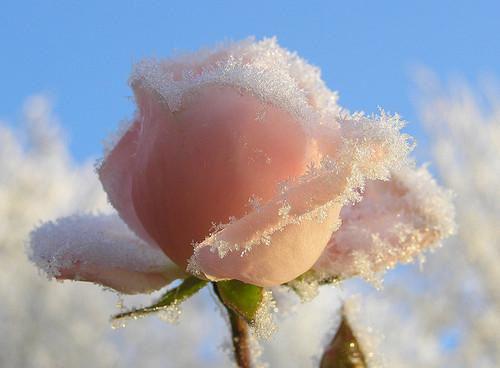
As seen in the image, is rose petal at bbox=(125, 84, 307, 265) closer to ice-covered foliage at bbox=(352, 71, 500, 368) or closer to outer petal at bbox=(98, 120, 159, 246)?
outer petal at bbox=(98, 120, 159, 246)

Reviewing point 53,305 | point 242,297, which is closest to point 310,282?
point 242,297

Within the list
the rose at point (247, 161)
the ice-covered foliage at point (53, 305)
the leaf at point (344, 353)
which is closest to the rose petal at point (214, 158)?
the rose at point (247, 161)

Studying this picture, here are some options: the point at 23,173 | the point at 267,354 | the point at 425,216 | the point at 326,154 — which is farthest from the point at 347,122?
the point at 23,173

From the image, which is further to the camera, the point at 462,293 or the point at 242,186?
the point at 462,293

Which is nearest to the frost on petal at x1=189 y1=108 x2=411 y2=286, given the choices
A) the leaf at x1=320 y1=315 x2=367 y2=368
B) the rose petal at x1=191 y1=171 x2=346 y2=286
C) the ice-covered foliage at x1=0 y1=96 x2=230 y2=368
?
the rose petal at x1=191 y1=171 x2=346 y2=286

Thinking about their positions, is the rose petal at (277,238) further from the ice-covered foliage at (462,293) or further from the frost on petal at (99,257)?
the ice-covered foliage at (462,293)

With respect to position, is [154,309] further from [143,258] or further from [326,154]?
[326,154]

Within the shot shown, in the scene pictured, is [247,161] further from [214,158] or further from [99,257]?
[99,257]
